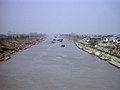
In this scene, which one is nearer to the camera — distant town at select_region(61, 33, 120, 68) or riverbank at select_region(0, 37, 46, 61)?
distant town at select_region(61, 33, 120, 68)

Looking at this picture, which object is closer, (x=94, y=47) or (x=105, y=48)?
(x=105, y=48)

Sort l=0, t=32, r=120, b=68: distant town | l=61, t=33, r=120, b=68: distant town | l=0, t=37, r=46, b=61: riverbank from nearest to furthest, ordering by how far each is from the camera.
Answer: l=61, t=33, r=120, b=68: distant town, l=0, t=32, r=120, b=68: distant town, l=0, t=37, r=46, b=61: riverbank

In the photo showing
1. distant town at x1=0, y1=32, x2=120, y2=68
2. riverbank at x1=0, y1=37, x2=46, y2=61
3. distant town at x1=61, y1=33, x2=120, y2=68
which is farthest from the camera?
riverbank at x1=0, y1=37, x2=46, y2=61

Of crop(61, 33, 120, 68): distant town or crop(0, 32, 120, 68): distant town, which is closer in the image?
crop(61, 33, 120, 68): distant town

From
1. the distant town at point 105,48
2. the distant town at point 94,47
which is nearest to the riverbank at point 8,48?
the distant town at point 94,47

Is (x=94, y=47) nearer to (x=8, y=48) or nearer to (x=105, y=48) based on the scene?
(x=105, y=48)

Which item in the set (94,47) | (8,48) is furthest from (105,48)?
(8,48)

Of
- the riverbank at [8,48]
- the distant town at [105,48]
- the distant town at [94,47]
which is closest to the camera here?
the distant town at [105,48]

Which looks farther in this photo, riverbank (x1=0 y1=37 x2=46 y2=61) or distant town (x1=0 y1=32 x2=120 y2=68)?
riverbank (x1=0 y1=37 x2=46 y2=61)

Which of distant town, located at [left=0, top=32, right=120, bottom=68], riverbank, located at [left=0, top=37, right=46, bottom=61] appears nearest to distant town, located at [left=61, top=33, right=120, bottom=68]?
distant town, located at [left=0, top=32, right=120, bottom=68]

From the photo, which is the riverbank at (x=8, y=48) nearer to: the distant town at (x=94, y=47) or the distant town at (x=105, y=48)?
the distant town at (x=94, y=47)

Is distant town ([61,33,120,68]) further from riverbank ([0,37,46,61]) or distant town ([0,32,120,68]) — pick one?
riverbank ([0,37,46,61])

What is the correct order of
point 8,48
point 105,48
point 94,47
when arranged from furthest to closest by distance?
point 94,47, point 105,48, point 8,48

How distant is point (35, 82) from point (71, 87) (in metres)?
Result: 0.58
